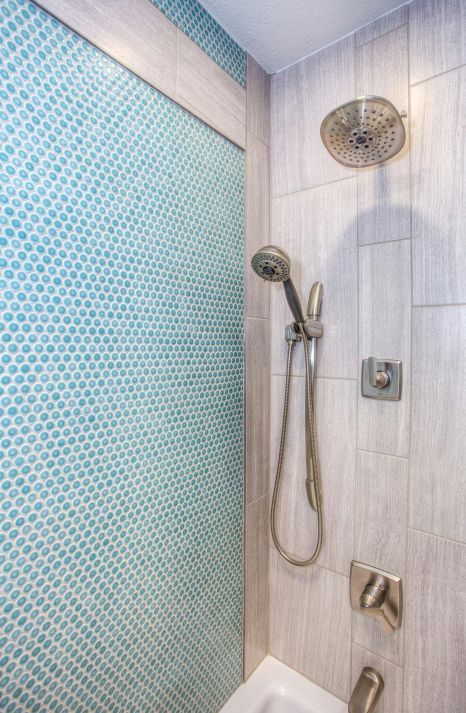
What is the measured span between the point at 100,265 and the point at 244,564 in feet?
3.15

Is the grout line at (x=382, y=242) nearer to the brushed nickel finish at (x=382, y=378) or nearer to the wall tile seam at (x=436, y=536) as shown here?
the brushed nickel finish at (x=382, y=378)

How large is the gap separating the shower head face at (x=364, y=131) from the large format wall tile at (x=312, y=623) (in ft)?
3.70

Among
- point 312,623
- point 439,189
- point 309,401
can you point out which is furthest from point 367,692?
point 439,189

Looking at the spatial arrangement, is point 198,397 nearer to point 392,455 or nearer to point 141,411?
point 141,411

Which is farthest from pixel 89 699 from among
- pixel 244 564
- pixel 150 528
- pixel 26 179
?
pixel 26 179

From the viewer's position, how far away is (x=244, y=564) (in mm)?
1110

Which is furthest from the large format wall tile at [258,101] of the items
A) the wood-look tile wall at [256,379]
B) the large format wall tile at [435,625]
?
the large format wall tile at [435,625]

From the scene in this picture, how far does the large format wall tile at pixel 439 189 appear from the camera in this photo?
86cm

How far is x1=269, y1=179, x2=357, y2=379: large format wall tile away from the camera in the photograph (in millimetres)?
1043

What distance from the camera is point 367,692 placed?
944 mm

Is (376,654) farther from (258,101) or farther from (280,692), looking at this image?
(258,101)

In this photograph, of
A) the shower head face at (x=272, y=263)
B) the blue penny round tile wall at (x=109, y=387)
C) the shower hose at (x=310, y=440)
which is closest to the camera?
the blue penny round tile wall at (x=109, y=387)

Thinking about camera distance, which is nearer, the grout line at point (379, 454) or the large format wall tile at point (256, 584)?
the grout line at point (379, 454)

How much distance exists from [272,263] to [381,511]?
2.38ft
